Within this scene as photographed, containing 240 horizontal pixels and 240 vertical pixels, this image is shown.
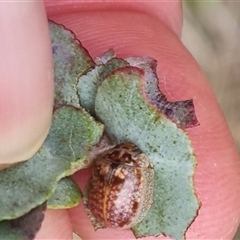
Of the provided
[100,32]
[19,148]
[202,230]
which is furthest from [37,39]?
[202,230]

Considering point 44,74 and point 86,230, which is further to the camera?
point 86,230

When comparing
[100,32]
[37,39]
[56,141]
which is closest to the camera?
[37,39]

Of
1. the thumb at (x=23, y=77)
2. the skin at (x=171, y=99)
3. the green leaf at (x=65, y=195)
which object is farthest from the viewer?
the skin at (x=171, y=99)

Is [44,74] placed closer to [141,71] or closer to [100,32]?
[141,71]

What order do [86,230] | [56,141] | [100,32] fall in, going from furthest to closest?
[100,32], [86,230], [56,141]

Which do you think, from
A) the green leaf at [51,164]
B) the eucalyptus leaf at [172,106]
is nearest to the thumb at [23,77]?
the green leaf at [51,164]

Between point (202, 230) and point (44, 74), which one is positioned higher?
point (44, 74)

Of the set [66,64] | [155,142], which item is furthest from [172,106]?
[66,64]

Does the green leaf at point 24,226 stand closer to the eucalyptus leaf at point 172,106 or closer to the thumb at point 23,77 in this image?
the thumb at point 23,77
